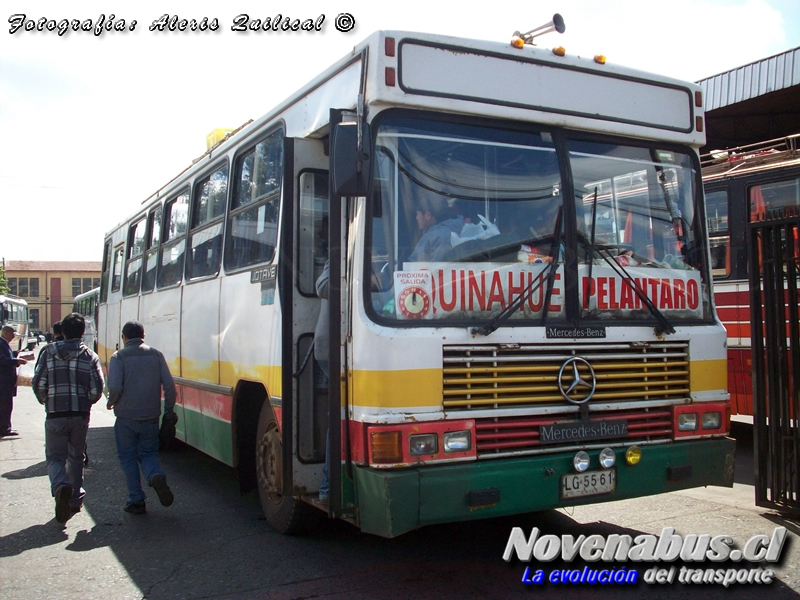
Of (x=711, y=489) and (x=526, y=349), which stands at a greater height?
(x=526, y=349)

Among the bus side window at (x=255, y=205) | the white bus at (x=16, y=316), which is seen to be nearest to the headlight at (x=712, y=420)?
the bus side window at (x=255, y=205)

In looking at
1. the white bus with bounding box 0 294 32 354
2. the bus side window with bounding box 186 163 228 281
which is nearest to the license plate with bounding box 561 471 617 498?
the bus side window with bounding box 186 163 228 281

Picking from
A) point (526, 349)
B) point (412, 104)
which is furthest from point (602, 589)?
point (412, 104)

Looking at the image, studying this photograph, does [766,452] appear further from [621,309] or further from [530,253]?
[530,253]

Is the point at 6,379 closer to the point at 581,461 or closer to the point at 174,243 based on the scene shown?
the point at 174,243

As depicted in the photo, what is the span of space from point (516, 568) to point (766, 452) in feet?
8.51

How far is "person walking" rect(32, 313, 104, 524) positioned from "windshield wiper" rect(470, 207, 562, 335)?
12.2 feet

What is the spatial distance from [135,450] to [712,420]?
15.5 feet

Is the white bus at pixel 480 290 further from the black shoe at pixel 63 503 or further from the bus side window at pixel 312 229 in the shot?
the black shoe at pixel 63 503

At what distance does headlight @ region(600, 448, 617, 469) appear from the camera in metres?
4.93

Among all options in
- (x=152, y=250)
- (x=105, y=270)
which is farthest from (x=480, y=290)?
(x=105, y=270)

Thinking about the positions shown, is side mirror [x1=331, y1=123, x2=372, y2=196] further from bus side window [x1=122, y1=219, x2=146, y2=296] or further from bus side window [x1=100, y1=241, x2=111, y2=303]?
bus side window [x1=100, y1=241, x2=111, y2=303]

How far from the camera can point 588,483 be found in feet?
16.1

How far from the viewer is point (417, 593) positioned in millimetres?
4742
